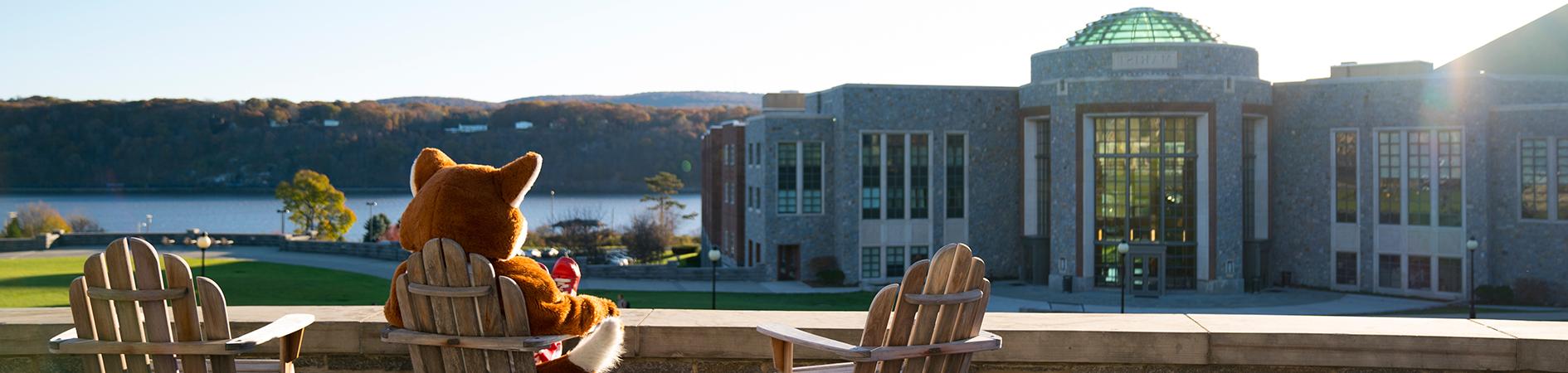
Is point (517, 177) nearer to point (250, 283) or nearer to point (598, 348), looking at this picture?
point (598, 348)

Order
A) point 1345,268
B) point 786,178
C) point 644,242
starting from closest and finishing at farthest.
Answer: point 1345,268 → point 786,178 → point 644,242

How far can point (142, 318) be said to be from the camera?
178 inches

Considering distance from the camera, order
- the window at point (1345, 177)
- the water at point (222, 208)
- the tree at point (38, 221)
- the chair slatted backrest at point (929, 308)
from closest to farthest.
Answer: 1. the chair slatted backrest at point (929, 308)
2. the window at point (1345, 177)
3. the tree at point (38, 221)
4. the water at point (222, 208)

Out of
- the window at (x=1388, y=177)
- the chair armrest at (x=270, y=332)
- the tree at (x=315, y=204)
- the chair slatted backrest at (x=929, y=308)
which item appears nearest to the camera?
the chair armrest at (x=270, y=332)

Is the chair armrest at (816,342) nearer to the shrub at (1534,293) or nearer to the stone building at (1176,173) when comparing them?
the stone building at (1176,173)

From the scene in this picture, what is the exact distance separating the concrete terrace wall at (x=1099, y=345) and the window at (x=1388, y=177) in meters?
36.2

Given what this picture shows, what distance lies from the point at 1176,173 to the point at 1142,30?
513 centimetres

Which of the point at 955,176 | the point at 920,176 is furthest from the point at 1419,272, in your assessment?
the point at 920,176

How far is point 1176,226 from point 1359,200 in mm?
5799

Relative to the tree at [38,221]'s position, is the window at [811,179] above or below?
above

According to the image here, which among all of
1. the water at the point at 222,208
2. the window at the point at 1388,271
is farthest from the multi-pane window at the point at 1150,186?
the water at the point at 222,208

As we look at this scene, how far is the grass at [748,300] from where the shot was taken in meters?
35.1

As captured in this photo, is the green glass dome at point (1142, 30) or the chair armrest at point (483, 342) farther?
the green glass dome at point (1142, 30)

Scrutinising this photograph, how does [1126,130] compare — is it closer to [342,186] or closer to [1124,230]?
[1124,230]
